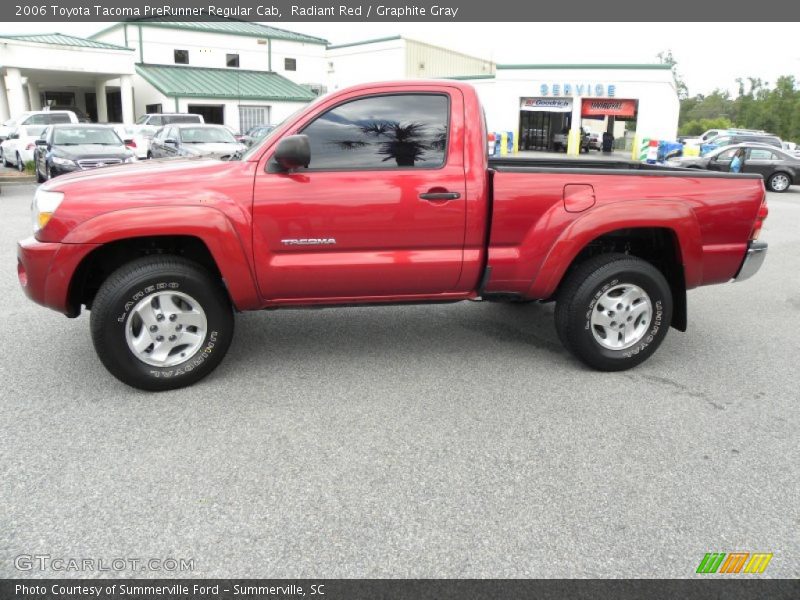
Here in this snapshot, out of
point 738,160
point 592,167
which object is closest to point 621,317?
point 592,167

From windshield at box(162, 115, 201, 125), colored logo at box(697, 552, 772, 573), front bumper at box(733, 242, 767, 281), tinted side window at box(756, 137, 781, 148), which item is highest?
windshield at box(162, 115, 201, 125)

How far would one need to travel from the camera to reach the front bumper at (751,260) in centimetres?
470

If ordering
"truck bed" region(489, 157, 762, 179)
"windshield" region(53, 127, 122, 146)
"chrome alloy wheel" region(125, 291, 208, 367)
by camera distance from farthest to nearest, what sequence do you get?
"windshield" region(53, 127, 122, 146)
"truck bed" region(489, 157, 762, 179)
"chrome alloy wheel" region(125, 291, 208, 367)

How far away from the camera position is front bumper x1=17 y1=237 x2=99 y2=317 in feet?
12.7

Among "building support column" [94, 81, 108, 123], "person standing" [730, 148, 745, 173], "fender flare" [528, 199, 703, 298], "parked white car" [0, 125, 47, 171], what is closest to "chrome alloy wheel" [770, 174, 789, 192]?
"person standing" [730, 148, 745, 173]

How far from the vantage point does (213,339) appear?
Answer: 4.14m

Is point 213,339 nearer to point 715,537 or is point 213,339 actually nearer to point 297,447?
point 297,447

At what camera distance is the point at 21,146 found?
19672mm

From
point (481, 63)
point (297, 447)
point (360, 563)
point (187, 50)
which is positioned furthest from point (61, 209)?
point (481, 63)

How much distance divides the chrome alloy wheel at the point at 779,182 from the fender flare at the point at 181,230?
2089cm

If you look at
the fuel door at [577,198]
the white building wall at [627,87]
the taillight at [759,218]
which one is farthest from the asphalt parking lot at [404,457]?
the white building wall at [627,87]

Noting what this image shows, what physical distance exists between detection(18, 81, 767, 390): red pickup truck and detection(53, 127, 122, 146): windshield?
11769 mm

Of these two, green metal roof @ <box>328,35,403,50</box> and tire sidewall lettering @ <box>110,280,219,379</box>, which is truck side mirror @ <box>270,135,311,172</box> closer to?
tire sidewall lettering @ <box>110,280,219,379</box>

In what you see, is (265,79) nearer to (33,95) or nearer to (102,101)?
(102,101)
